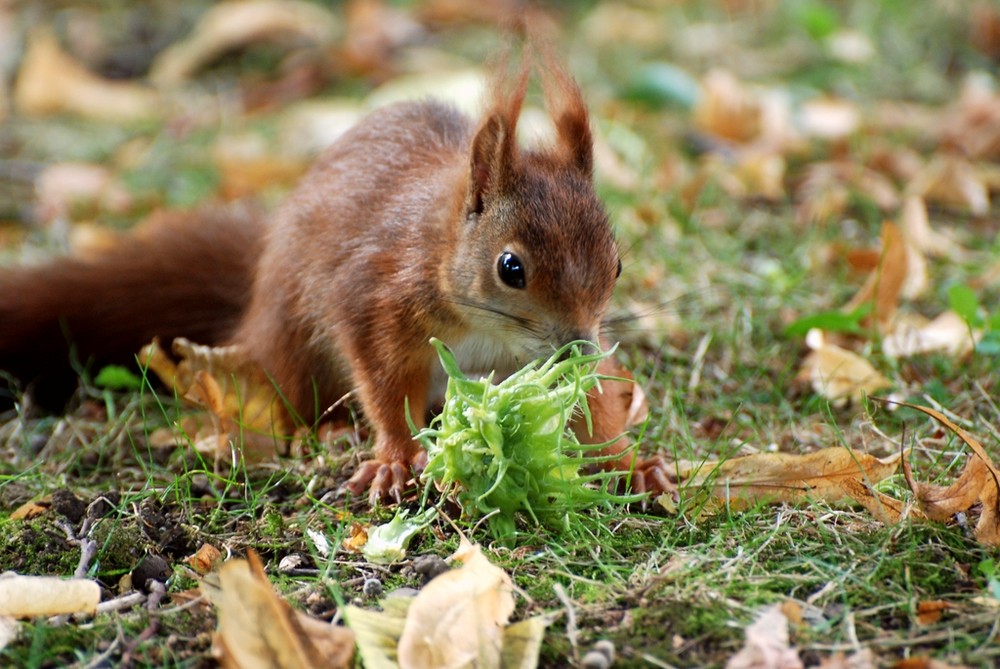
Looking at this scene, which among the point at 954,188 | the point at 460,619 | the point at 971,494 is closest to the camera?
the point at 460,619

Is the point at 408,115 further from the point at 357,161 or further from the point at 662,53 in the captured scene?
the point at 662,53

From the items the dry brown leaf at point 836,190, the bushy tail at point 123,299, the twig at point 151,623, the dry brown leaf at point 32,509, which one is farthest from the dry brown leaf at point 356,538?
the dry brown leaf at point 836,190

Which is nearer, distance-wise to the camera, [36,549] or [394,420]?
[36,549]

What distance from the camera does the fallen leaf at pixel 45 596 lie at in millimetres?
1564

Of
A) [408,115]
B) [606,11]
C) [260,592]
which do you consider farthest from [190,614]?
[606,11]

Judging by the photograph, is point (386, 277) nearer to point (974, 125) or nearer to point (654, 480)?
point (654, 480)

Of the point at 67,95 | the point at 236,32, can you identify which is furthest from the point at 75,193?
the point at 236,32

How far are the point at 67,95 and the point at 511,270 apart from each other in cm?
305

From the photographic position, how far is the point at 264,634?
139 cm

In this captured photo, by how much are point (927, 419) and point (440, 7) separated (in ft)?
11.3

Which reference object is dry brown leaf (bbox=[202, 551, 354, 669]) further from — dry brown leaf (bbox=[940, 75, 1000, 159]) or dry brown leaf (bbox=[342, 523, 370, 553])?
dry brown leaf (bbox=[940, 75, 1000, 159])

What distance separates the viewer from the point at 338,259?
223 centimetres

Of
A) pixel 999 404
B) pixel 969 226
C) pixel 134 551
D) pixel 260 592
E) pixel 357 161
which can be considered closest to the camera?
pixel 260 592

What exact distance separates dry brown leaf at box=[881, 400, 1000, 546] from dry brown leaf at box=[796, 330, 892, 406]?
565 mm
